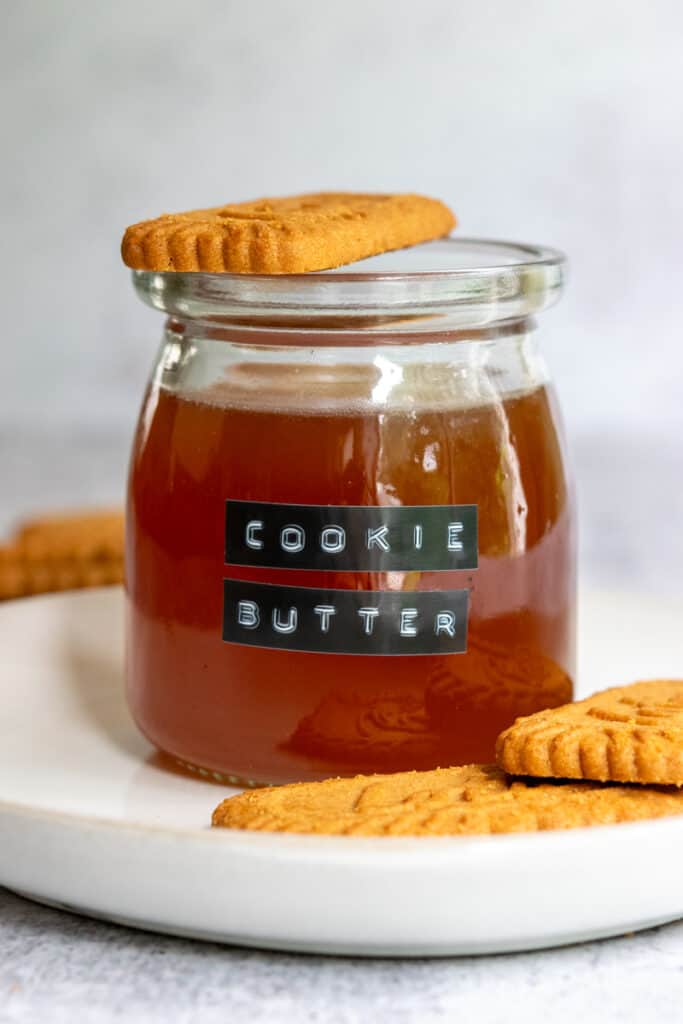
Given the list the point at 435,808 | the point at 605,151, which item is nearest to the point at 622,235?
the point at 605,151

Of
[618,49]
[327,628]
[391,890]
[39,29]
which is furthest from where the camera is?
[39,29]

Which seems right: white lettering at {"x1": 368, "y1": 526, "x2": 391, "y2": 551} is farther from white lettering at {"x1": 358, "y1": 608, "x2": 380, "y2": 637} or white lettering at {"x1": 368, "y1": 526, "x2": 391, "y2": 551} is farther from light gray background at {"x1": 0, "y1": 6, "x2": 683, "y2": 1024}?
light gray background at {"x1": 0, "y1": 6, "x2": 683, "y2": 1024}

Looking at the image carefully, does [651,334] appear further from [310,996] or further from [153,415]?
[310,996]

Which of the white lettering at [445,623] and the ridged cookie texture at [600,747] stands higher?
the white lettering at [445,623]

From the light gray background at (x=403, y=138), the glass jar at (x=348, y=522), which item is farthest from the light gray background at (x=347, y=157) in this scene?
the glass jar at (x=348, y=522)

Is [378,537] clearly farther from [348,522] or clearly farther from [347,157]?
[347,157]

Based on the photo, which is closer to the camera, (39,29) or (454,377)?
(454,377)

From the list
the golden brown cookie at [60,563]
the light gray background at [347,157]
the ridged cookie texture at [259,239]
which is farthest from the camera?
the light gray background at [347,157]

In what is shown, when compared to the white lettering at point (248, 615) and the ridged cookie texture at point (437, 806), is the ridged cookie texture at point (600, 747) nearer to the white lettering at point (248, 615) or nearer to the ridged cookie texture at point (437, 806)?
the ridged cookie texture at point (437, 806)
